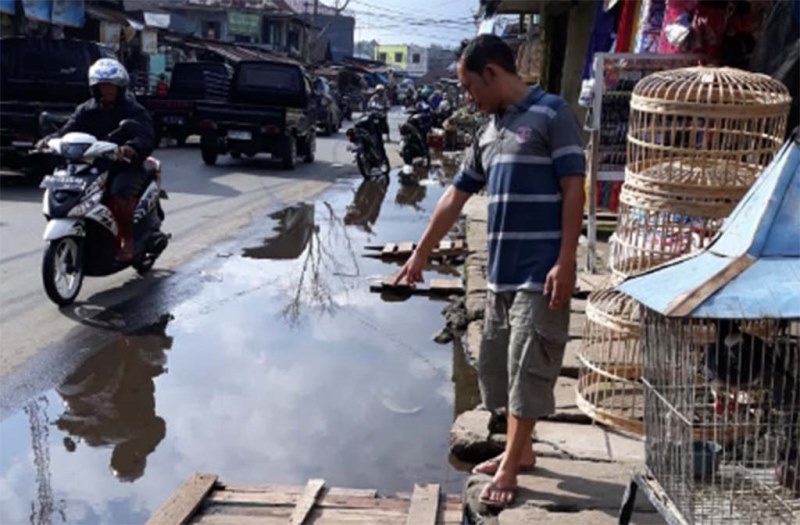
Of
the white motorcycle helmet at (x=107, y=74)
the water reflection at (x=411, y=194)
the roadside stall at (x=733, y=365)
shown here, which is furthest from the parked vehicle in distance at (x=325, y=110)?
the roadside stall at (x=733, y=365)

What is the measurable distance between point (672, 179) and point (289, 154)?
13335mm

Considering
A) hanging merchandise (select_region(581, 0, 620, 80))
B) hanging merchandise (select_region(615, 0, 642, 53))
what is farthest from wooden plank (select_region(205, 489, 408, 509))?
hanging merchandise (select_region(581, 0, 620, 80))

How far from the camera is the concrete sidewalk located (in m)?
3.49

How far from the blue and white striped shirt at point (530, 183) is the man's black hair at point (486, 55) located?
0.16m

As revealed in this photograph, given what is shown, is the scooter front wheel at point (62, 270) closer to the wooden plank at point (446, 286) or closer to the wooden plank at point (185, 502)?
the wooden plank at point (446, 286)

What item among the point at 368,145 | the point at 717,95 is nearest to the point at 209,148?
the point at 368,145

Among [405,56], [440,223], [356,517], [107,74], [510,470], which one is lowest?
[356,517]

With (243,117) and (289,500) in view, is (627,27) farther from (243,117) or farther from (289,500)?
(243,117)

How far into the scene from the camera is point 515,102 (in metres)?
3.50

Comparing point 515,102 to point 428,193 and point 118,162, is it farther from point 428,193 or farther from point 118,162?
point 428,193

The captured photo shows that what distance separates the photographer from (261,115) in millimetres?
16438

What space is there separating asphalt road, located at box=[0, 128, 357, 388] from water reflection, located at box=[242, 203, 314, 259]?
0.31 metres

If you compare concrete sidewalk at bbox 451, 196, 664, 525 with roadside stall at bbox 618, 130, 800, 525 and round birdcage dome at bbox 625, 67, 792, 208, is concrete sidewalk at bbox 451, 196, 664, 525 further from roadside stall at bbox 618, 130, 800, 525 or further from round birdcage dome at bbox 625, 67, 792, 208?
round birdcage dome at bbox 625, 67, 792, 208

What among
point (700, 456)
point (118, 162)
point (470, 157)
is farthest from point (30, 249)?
point (700, 456)
